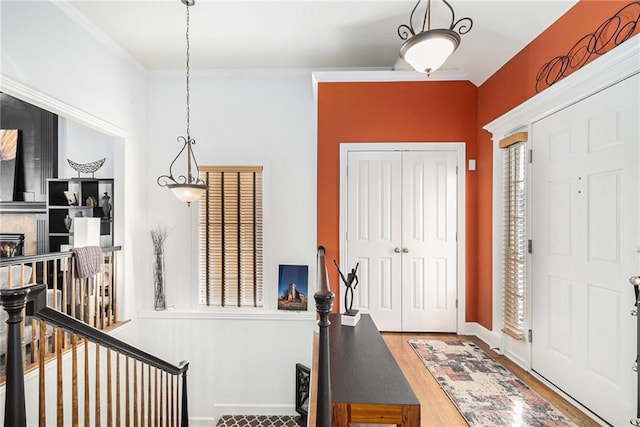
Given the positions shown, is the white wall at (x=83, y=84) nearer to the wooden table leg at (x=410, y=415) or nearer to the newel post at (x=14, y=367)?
the newel post at (x=14, y=367)

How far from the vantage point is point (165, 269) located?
375 centimetres

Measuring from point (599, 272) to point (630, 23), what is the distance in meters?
1.35

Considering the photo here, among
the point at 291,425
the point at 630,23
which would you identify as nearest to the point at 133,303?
the point at 291,425

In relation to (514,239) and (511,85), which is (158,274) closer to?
(514,239)

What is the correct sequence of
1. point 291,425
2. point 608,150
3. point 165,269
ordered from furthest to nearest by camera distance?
point 165,269
point 291,425
point 608,150

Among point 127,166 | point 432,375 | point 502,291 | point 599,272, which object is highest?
point 127,166

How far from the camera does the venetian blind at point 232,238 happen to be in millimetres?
3781

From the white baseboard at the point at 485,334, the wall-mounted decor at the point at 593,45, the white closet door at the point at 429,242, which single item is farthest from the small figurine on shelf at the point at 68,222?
the wall-mounted decor at the point at 593,45

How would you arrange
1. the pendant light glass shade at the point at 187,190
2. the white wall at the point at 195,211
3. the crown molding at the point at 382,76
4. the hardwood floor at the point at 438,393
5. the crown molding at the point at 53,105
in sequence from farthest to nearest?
1. the white wall at the point at 195,211
2. the crown molding at the point at 382,76
3. the pendant light glass shade at the point at 187,190
4. the crown molding at the point at 53,105
5. the hardwood floor at the point at 438,393

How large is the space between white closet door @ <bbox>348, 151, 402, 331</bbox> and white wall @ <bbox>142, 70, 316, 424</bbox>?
2.08 ft

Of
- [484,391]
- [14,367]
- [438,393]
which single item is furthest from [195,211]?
[484,391]

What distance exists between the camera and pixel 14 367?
1.16m

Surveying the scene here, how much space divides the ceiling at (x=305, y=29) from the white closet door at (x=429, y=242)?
1.02 meters

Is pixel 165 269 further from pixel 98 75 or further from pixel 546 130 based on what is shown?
pixel 546 130
